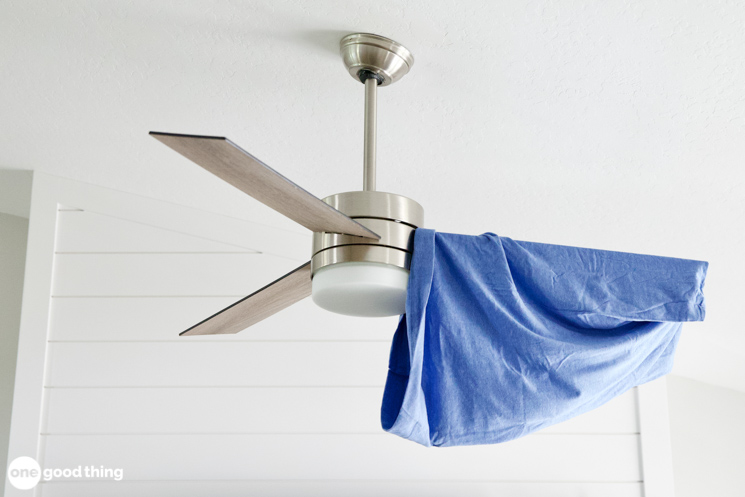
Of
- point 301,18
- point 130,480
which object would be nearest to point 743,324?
point 301,18

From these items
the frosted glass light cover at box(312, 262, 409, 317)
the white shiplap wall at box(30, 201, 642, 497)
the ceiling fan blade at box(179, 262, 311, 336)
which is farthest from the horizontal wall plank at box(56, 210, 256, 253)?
the frosted glass light cover at box(312, 262, 409, 317)

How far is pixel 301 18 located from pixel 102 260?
1.42 meters

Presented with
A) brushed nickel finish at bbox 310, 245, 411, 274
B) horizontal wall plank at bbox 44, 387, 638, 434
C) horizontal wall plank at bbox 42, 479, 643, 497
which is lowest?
horizontal wall plank at bbox 42, 479, 643, 497

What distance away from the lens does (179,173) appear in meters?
2.29

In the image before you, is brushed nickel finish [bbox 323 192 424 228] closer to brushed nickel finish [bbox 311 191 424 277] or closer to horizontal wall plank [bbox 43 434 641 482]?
brushed nickel finish [bbox 311 191 424 277]

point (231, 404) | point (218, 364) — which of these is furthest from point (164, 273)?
point (231, 404)

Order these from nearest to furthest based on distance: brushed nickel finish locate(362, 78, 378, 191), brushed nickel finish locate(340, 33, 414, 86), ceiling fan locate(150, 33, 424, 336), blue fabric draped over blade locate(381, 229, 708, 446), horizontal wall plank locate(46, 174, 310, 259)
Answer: ceiling fan locate(150, 33, 424, 336), blue fabric draped over blade locate(381, 229, 708, 446), brushed nickel finish locate(362, 78, 378, 191), brushed nickel finish locate(340, 33, 414, 86), horizontal wall plank locate(46, 174, 310, 259)

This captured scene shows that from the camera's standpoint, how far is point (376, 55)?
4.73ft

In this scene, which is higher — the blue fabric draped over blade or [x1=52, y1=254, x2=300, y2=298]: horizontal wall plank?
[x1=52, y1=254, x2=300, y2=298]: horizontal wall plank

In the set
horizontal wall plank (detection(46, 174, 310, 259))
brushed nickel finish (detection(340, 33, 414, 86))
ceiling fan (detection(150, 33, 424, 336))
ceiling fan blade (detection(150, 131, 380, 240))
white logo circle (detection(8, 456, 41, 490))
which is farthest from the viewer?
horizontal wall plank (detection(46, 174, 310, 259))

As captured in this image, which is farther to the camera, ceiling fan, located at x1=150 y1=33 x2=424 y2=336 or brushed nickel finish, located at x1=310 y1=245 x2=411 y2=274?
brushed nickel finish, located at x1=310 y1=245 x2=411 y2=274

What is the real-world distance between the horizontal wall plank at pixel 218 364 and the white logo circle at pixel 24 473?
25 centimetres

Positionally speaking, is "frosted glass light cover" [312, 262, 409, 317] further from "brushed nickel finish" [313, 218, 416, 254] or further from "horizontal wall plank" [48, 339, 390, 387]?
"horizontal wall plank" [48, 339, 390, 387]

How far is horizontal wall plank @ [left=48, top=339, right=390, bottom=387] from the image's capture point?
7.89ft
